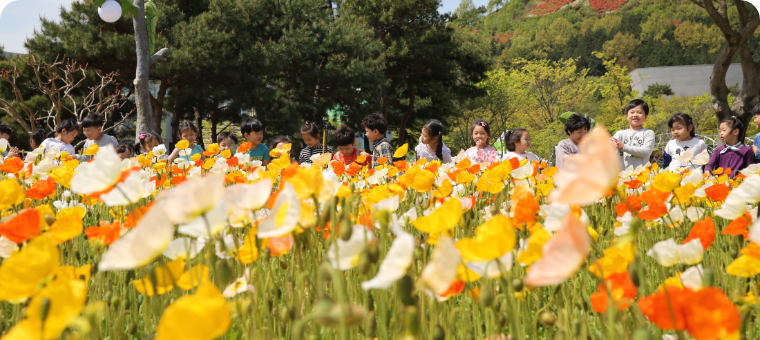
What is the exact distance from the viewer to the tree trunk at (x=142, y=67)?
7.37 metres

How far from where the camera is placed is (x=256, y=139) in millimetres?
4422

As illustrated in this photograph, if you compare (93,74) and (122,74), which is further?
(122,74)

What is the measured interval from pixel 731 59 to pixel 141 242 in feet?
37.6

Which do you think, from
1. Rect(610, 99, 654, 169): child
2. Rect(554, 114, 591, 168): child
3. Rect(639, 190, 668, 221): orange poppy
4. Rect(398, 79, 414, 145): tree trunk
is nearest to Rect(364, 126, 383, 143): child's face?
Rect(554, 114, 591, 168): child

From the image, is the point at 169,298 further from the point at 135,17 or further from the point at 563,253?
the point at 135,17

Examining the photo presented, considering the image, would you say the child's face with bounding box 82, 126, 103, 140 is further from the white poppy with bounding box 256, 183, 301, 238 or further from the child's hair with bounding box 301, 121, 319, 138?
the white poppy with bounding box 256, 183, 301, 238

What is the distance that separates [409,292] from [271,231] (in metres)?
0.20

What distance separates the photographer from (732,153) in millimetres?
4164

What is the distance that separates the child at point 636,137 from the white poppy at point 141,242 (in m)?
3.86

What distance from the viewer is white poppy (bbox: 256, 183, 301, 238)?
2.11 ft

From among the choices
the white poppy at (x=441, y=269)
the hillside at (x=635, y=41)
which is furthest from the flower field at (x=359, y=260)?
the hillside at (x=635, y=41)

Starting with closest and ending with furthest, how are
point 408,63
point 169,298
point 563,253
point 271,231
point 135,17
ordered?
point 563,253 < point 271,231 < point 169,298 < point 135,17 < point 408,63

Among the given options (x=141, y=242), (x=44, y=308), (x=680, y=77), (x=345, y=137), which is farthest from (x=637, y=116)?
(x=680, y=77)

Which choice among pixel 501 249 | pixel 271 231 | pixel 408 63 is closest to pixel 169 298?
pixel 271 231
